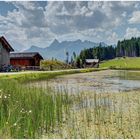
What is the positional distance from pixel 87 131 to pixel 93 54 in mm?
153758

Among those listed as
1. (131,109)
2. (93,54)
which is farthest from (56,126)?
(93,54)

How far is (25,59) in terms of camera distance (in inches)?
2650

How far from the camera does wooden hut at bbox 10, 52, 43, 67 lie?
2638 inches

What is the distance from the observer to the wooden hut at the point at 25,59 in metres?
67.0

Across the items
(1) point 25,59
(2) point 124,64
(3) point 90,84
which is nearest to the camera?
(3) point 90,84

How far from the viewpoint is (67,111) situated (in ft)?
48.5

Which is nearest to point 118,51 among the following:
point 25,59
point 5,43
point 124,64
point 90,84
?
point 124,64

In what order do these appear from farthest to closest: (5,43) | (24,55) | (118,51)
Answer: (118,51), (24,55), (5,43)

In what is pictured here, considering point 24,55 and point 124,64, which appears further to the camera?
point 124,64

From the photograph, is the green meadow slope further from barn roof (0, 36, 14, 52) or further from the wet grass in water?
the wet grass in water

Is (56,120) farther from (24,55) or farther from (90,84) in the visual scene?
(24,55)

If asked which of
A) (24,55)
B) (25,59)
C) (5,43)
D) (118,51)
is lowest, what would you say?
(25,59)

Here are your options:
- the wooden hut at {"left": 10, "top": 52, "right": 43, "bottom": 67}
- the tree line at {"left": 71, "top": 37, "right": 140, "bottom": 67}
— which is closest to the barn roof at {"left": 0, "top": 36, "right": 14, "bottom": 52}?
the wooden hut at {"left": 10, "top": 52, "right": 43, "bottom": 67}

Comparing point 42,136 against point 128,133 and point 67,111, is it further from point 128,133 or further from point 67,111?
point 67,111
